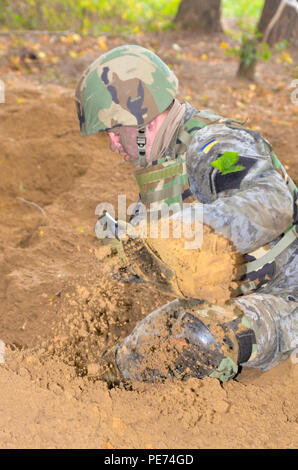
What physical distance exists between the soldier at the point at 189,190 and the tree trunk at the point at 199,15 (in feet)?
25.7

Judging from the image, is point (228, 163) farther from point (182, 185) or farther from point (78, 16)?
point (78, 16)

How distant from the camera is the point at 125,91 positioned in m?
2.15

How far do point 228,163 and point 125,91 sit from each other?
64 cm

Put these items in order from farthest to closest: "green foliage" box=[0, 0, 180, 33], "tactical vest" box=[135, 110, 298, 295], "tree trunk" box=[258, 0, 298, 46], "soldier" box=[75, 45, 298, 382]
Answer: "green foliage" box=[0, 0, 180, 33] → "tree trunk" box=[258, 0, 298, 46] → "tactical vest" box=[135, 110, 298, 295] → "soldier" box=[75, 45, 298, 382]

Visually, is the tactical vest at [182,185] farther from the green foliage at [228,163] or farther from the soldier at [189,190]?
the green foliage at [228,163]

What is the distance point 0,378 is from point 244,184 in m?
1.39

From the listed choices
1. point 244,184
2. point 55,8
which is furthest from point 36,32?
point 244,184

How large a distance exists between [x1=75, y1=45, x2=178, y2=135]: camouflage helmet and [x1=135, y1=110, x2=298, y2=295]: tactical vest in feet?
0.60

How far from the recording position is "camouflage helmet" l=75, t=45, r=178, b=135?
2143 mm

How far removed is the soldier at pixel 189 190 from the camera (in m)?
2.03

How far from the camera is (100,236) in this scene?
242 cm

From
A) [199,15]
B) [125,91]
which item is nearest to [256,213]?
[125,91]

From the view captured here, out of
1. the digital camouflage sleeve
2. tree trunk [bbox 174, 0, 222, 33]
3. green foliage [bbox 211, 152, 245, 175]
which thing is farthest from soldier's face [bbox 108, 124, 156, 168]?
tree trunk [bbox 174, 0, 222, 33]

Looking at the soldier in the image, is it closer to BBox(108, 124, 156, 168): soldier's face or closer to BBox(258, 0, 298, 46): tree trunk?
BBox(108, 124, 156, 168): soldier's face
